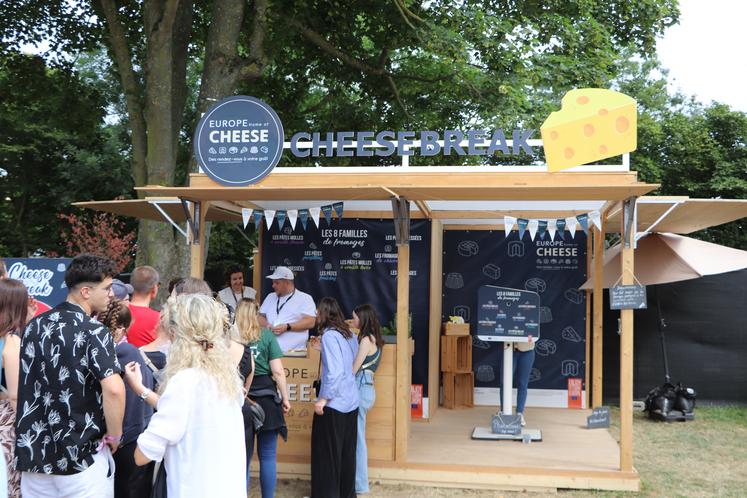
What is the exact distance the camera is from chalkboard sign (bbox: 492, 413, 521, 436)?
294 inches

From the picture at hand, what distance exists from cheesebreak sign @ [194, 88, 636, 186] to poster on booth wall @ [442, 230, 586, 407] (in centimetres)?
306

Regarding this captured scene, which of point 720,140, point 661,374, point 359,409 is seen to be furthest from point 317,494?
point 720,140

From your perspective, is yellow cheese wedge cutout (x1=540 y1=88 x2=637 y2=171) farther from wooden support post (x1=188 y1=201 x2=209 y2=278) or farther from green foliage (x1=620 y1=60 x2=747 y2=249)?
green foliage (x1=620 y1=60 x2=747 y2=249)

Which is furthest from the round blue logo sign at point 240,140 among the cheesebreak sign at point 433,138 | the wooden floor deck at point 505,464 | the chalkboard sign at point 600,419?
the chalkboard sign at point 600,419

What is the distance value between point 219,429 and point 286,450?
3.72 meters

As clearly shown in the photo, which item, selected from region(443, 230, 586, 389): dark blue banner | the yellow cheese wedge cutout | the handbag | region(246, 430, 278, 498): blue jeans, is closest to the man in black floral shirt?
the handbag

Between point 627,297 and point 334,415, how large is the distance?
2395mm

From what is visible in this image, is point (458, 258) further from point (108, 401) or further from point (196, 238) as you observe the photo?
point (108, 401)

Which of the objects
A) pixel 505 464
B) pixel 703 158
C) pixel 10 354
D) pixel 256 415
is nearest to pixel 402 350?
pixel 505 464

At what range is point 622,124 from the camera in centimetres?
579

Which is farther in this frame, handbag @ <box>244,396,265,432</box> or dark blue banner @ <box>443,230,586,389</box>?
dark blue banner @ <box>443,230,586,389</box>

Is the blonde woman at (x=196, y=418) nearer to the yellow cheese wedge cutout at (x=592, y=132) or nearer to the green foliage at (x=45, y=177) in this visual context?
the yellow cheese wedge cutout at (x=592, y=132)

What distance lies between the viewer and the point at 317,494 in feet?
17.6

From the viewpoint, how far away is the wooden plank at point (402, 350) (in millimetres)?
6117
